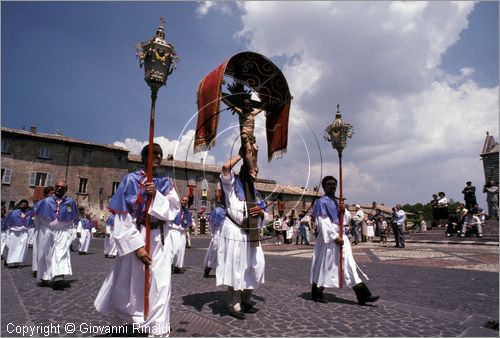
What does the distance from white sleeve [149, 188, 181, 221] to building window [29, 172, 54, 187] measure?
41.0 metres

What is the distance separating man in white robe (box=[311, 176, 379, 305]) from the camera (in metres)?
5.70

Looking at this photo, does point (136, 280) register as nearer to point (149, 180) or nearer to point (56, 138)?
point (149, 180)

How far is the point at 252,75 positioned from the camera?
583 centimetres

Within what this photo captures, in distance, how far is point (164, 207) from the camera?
3.92 m

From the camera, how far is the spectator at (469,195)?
20.4 m

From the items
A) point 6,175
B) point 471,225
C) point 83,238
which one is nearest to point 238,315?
point 83,238

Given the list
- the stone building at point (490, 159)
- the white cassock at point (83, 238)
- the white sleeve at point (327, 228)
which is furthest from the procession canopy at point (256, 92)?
the stone building at point (490, 159)

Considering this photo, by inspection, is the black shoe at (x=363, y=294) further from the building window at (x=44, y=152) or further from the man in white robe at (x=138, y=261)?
the building window at (x=44, y=152)

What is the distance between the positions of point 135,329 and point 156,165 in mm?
1894

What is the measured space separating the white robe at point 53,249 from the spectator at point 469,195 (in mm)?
21146

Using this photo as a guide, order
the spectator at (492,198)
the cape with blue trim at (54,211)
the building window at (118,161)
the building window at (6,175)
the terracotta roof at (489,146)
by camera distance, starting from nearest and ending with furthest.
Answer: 1. the cape with blue trim at (54,211)
2. the spectator at (492,198)
3. the terracotta roof at (489,146)
4. the building window at (6,175)
5. the building window at (118,161)

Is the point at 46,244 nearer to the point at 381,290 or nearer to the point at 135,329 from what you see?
the point at 135,329

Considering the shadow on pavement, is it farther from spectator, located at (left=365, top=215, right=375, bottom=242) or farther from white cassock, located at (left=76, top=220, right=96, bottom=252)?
spectator, located at (left=365, top=215, right=375, bottom=242)

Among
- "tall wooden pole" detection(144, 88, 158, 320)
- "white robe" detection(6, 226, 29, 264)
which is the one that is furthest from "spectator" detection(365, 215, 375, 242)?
"tall wooden pole" detection(144, 88, 158, 320)
